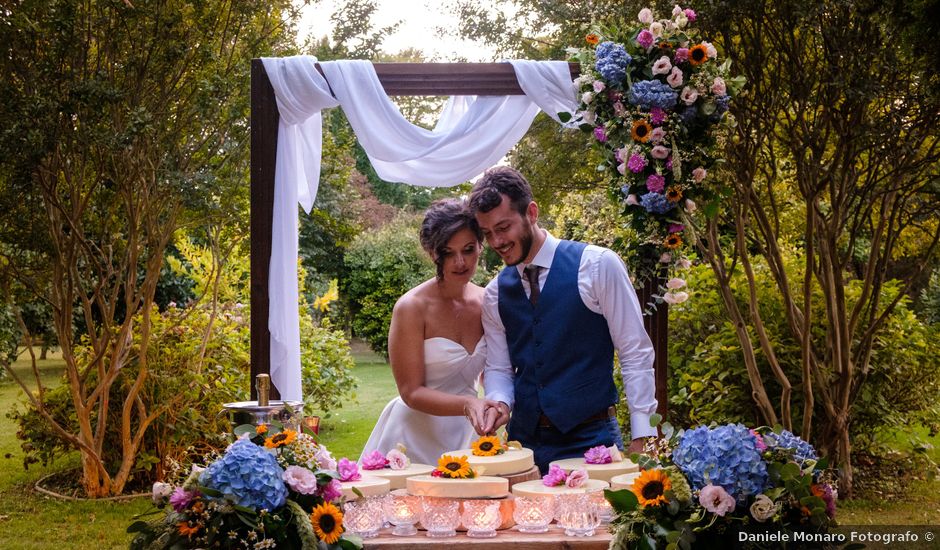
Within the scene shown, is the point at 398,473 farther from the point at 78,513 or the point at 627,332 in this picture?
the point at 78,513

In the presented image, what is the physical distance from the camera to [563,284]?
3.25 metres

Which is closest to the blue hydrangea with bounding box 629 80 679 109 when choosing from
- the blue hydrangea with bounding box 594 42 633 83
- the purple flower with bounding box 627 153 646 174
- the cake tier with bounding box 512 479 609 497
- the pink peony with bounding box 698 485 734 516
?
the blue hydrangea with bounding box 594 42 633 83

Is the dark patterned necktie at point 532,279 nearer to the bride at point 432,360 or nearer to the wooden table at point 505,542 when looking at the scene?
the bride at point 432,360

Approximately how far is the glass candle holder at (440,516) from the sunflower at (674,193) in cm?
186

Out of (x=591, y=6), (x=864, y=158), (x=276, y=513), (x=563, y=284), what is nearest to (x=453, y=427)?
(x=563, y=284)

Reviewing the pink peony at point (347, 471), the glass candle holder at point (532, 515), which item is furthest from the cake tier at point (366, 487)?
the glass candle holder at point (532, 515)

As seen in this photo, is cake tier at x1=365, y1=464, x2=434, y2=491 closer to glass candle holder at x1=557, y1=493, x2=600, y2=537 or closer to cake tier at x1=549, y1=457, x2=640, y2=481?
cake tier at x1=549, y1=457, x2=640, y2=481

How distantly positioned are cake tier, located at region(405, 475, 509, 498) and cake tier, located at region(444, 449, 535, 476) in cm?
10

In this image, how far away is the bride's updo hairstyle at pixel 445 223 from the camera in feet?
11.2

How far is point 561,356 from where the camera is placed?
10.5ft

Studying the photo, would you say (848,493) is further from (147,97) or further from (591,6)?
(147,97)

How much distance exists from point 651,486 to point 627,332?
1032 millimetres

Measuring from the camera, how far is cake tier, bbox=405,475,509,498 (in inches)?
92.9

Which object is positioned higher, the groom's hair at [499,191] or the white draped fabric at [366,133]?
the white draped fabric at [366,133]
